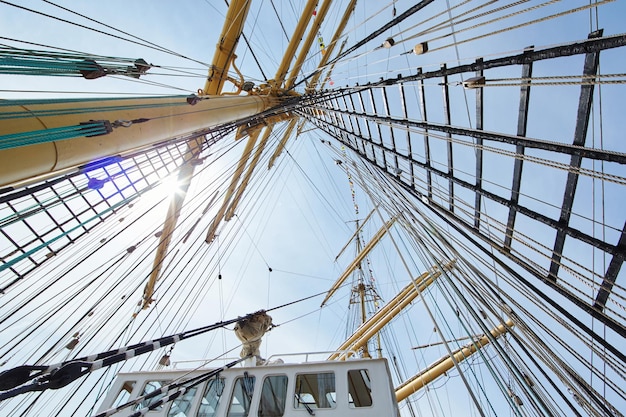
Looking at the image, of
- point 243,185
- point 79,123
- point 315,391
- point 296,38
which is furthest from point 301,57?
point 315,391

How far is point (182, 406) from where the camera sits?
6051mm

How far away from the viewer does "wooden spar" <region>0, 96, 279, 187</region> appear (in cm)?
251

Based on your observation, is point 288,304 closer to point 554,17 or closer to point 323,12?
point 554,17

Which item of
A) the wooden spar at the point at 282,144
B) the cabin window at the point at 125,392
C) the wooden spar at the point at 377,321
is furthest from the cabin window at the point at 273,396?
the wooden spar at the point at 282,144

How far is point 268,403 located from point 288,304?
1.99 metres

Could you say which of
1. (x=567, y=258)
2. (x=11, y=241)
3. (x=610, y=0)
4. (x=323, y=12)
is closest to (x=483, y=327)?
(x=567, y=258)

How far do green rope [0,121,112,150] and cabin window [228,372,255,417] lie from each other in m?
4.84

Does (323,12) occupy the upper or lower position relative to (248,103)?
upper

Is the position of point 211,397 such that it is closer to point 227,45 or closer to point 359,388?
point 359,388

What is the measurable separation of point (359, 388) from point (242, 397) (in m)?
2.14

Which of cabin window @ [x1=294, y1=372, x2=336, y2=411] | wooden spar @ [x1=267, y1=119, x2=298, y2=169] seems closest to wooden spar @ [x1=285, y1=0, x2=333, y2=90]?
wooden spar @ [x1=267, y1=119, x2=298, y2=169]

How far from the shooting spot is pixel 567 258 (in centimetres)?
273

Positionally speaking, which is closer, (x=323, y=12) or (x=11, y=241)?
(x=11, y=241)

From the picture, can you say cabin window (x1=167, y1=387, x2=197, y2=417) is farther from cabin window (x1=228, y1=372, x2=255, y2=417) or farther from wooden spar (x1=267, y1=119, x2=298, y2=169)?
wooden spar (x1=267, y1=119, x2=298, y2=169)
